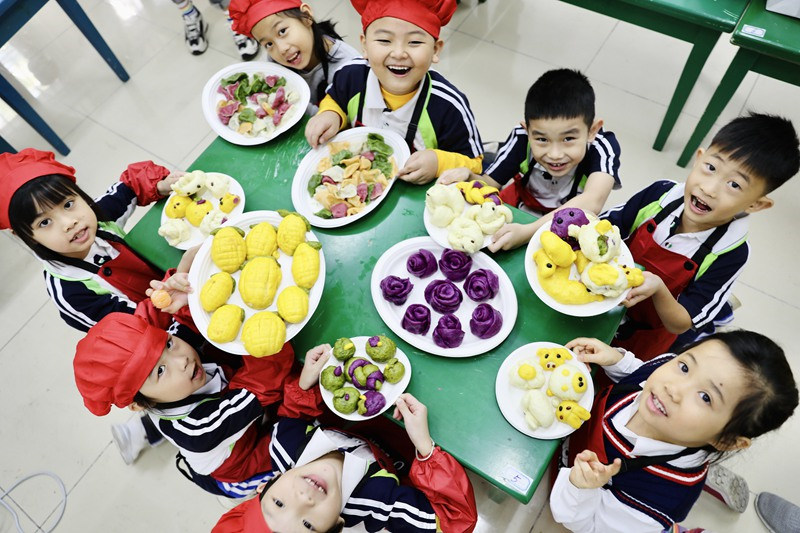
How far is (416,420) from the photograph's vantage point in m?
1.33

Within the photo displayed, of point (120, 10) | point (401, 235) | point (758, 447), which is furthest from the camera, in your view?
point (120, 10)

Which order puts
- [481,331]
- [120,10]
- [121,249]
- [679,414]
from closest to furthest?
[679,414], [481,331], [121,249], [120,10]

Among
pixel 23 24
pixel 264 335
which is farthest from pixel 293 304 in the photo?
pixel 23 24

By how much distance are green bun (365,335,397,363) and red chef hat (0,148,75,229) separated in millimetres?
1191

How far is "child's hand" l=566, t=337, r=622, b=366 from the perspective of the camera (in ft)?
4.48

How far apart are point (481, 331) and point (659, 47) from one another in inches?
107

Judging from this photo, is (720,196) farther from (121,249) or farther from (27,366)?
(27,366)

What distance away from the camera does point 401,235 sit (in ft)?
5.41

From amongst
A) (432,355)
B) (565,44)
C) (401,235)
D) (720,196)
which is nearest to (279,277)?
(401,235)

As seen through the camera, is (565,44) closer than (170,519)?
No

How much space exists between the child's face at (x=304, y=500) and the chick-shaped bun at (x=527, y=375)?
23.8 inches

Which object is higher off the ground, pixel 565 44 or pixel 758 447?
pixel 565 44

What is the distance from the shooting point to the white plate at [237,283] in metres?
1.45

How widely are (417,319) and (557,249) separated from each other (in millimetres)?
441
